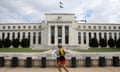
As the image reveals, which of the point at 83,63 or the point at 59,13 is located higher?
the point at 59,13

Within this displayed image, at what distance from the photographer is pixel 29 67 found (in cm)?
1620

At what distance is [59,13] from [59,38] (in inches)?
470

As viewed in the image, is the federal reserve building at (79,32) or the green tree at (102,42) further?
the federal reserve building at (79,32)

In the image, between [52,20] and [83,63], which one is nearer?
[83,63]

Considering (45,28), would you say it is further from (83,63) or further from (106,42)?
(83,63)

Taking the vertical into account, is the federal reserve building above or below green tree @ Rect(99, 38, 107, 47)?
above

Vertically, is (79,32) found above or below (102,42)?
above

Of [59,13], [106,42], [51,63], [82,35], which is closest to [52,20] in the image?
[59,13]

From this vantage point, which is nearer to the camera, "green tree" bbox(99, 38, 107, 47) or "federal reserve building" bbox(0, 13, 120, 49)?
"green tree" bbox(99, 38, 107, 47)


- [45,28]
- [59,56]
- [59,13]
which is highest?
[59,13]

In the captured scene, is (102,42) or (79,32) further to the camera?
(79,32)

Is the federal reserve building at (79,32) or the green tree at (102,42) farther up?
the federal reserve building at (79,32)

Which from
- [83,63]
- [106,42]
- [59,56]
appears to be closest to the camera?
[59,56]

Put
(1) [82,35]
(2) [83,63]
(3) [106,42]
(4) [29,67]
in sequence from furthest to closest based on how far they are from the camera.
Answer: (1) [82,35] < (3) [106,42] < (2) [83,63] < (4) [29,67]
